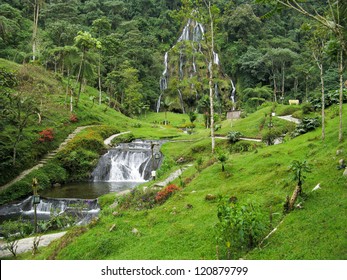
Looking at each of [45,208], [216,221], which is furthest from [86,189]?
[216,221]

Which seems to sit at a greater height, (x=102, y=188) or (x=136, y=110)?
(x=136, y=110)

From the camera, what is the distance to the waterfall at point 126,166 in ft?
89.4

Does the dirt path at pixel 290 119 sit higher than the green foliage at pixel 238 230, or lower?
higher

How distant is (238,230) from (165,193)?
21.6 ft

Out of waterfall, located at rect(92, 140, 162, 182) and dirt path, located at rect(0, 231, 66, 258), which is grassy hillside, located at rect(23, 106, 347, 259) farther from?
waterfall, located at rect(92, 140, 162, 182)

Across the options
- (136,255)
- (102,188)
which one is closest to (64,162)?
(102,188)

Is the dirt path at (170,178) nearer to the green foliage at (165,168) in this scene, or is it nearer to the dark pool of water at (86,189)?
the green foliage at (165,168)

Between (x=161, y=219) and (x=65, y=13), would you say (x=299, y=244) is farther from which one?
(x=65, y=13)

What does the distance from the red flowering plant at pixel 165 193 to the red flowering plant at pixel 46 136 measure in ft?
58.3

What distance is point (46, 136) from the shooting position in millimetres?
27688

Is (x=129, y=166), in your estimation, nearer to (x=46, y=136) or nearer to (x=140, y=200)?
(x=46, y=136)

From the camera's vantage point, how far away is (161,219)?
35.8 feet

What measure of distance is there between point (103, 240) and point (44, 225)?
6.13 m

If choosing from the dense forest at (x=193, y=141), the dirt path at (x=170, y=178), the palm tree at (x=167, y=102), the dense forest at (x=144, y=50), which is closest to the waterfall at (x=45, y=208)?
the dense forest at (x=193, y=141)
